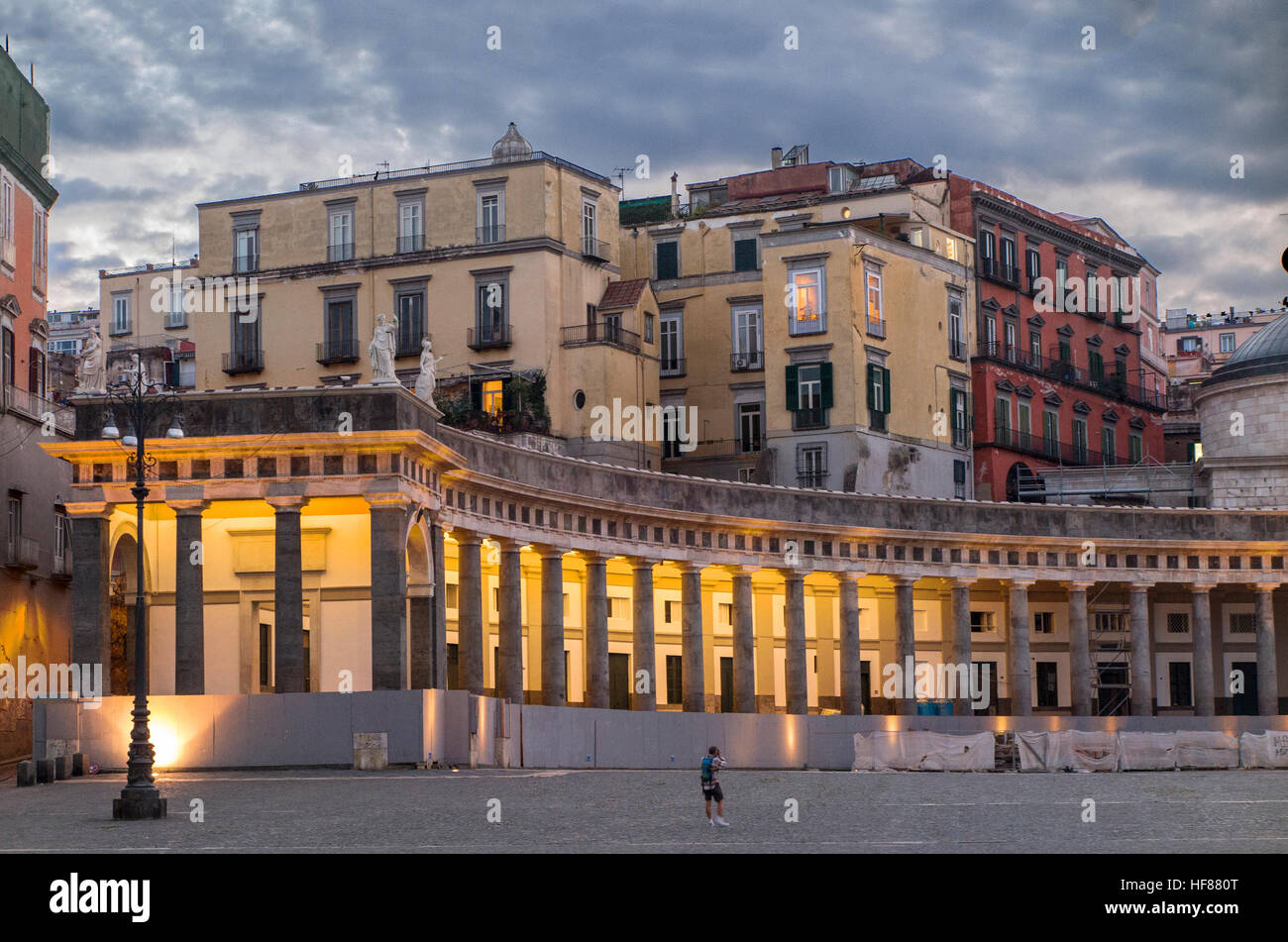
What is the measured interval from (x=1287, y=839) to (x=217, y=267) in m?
61.9

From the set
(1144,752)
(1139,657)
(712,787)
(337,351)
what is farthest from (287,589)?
(1139,657)

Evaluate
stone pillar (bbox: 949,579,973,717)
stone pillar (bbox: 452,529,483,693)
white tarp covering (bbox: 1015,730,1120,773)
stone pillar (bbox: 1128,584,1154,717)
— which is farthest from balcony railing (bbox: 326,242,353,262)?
white tarp covering (bbox: 1015,730,1120,773)

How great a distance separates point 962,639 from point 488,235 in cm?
2427

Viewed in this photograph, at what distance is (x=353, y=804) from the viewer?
36.0 m

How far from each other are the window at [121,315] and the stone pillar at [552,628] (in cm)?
3845

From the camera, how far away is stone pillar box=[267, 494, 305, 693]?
50156 millimetres

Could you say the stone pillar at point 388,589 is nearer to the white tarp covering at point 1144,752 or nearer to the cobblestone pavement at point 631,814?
the cobblestone pavement at point 631,814

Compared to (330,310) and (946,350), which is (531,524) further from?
(946,350)

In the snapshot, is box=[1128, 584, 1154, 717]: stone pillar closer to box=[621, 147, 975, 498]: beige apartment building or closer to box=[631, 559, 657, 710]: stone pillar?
box=[621, 147, 975, 498]: beige apartment building

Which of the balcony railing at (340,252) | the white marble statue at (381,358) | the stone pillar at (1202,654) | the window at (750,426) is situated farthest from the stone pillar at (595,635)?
the stone pillar at (1202,654)

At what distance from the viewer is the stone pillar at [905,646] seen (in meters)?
73.9

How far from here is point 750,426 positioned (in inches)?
3314

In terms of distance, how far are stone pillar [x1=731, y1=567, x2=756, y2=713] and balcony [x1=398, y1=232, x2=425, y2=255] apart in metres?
19.6
